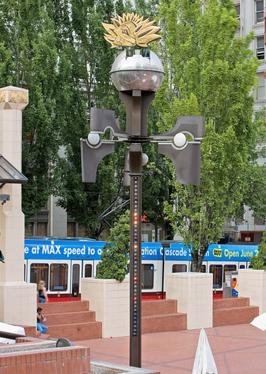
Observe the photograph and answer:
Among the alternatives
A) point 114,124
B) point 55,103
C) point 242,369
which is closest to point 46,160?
point 55,103

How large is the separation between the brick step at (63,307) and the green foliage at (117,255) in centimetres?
86

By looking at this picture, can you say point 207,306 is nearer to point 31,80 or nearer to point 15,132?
point 15,132

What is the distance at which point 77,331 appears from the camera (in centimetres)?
1691

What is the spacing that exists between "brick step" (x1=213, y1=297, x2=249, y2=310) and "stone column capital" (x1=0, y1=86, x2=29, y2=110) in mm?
9071

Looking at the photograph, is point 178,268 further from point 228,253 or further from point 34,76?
point 34,76

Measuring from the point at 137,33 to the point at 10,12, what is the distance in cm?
2617

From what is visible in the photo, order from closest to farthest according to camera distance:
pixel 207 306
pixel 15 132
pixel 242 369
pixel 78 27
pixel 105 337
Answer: pixel 242 369
pixel 15 132
pixel 105 337
pixel 207 306
pixel 78 27

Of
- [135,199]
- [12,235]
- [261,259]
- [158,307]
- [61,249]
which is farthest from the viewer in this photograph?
[61,249]

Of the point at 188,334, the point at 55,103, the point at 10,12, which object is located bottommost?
the point at 188,334

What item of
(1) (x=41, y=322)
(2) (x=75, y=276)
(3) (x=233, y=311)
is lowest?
(3) (x=233, y=311)

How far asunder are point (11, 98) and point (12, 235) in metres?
2.92

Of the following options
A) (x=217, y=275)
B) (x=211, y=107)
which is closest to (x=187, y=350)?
(x=211, y=107)

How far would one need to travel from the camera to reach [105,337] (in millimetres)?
17578

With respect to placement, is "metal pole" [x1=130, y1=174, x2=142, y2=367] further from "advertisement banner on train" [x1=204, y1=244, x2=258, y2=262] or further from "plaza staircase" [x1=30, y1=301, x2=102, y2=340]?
"advertisement banner on train" [x1=204, y1=244, x2=258, y2=262]
